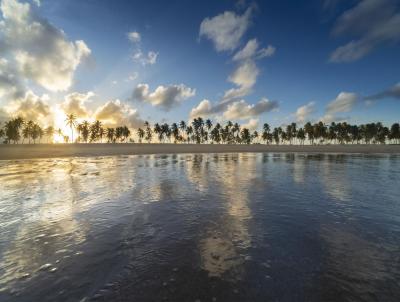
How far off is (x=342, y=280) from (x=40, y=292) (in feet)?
20.3

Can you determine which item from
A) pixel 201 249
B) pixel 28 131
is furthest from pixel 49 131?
pixel 201 249

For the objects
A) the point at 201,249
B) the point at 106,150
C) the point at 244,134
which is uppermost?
the point at 244,134

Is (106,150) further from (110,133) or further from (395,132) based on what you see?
(395,132)

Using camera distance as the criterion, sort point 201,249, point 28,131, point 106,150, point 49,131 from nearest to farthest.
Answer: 1. point 201,249
2. point 106,150
3. point 28,131
4. point 49,131

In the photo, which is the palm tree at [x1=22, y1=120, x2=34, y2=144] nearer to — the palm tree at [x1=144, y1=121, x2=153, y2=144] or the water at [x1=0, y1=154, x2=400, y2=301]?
the palm tree at [x1=144, y1=121, x2=153, y2=144]

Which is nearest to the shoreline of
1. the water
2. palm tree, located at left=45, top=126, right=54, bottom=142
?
the water

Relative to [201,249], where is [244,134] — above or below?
above

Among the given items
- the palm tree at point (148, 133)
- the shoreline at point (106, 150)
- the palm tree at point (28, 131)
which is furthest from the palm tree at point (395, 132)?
the palm tree at point (28, 131)

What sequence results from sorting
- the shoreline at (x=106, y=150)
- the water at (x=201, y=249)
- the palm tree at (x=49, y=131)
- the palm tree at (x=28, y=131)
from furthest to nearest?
the palm tree at (x=49, y=131)
the palm tree at (x=28, y=131)
the shoreline at (x=106, y=150)
the water at (x=201, y=249)

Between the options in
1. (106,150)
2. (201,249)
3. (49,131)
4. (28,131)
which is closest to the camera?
(201,249)

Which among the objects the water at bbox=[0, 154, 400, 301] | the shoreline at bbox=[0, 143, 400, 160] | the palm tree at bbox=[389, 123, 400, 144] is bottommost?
the water at bbox=[0, 154, 400, 301]

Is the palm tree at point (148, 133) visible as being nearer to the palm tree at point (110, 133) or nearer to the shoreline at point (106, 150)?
the palm tree at point (110, 133)

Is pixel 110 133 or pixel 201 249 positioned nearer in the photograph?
pixel 201 249

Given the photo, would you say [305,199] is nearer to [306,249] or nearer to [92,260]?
[306,249]
